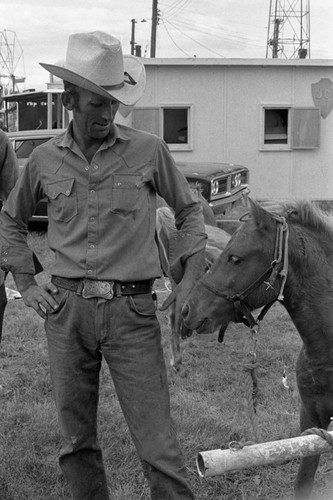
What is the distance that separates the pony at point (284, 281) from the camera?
10.2 ft

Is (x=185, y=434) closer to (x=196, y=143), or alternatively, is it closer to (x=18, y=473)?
(x=18, y=473)

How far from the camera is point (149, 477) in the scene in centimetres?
290

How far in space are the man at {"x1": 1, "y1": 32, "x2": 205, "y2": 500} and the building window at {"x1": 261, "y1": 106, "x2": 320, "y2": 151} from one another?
15103 mm

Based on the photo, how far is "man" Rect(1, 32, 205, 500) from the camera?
293 cm

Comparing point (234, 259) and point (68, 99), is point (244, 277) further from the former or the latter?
point (68, 99)

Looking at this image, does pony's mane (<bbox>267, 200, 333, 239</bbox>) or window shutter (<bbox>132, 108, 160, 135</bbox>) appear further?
window shutter (<bbox>132, 108, 160, 135</bbox>)

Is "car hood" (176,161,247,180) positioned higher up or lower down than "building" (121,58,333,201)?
lower down

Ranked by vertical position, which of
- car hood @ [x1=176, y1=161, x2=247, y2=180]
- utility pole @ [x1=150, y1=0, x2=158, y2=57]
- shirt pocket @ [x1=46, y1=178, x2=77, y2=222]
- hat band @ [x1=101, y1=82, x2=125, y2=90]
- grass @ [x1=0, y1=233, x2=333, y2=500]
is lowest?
grass @ [x1=0, y1=233, x2=333, y2=500]

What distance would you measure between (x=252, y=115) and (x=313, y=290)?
14.9 meters

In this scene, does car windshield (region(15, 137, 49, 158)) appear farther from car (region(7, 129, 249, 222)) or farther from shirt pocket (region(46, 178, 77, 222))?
shirt pocket (region(46, 178, 77, 222))

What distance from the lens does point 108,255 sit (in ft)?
9.63

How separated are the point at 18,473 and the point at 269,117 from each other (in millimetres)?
15079

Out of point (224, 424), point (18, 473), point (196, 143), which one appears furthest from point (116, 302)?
point (196, 143)

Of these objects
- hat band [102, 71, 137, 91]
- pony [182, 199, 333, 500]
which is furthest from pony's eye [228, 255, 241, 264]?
hat band [102, 71, 137, 91]
